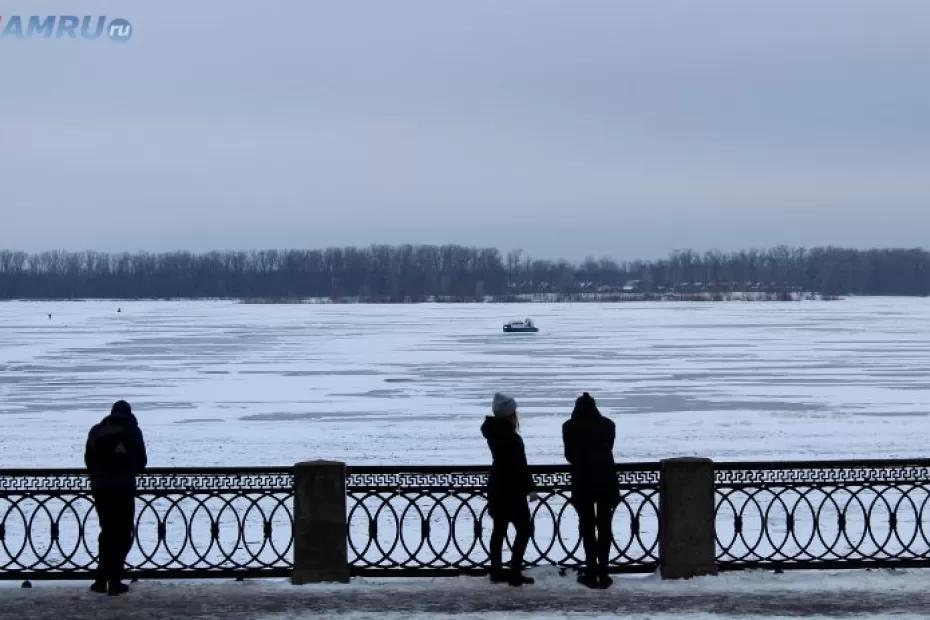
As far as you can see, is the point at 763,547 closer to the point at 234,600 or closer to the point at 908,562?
the point at 908,562

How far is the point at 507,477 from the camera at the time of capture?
32.9ft

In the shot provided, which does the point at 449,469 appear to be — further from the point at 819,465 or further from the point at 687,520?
the point at 819,465

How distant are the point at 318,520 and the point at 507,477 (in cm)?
161

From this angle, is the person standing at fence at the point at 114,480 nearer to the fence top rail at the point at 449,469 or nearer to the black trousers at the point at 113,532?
the black trousers at the point at 113,532

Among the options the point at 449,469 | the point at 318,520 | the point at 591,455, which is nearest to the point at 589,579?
the point at 591,455

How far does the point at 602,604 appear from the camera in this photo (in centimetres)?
970

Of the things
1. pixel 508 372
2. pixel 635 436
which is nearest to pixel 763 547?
pixel 635 436

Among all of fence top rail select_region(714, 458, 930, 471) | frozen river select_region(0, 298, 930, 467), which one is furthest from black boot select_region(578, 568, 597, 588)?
frozen river select_region(0, 298, 930, 467)

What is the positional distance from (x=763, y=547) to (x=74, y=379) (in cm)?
3096

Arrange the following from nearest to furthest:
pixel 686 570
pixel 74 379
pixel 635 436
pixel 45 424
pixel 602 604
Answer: pixel 602 604 → pixel 686 570 → pixel 635 436 → pixel 45 424 → pixel 74 379

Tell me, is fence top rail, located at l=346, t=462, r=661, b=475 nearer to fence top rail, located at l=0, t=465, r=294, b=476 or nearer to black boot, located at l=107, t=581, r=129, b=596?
fence top rail, located at l=0, t=465, r=294, b=476

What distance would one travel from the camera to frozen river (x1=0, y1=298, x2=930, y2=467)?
76.3 ft

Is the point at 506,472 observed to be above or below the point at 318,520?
above

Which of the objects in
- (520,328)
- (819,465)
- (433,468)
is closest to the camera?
(433,468)
